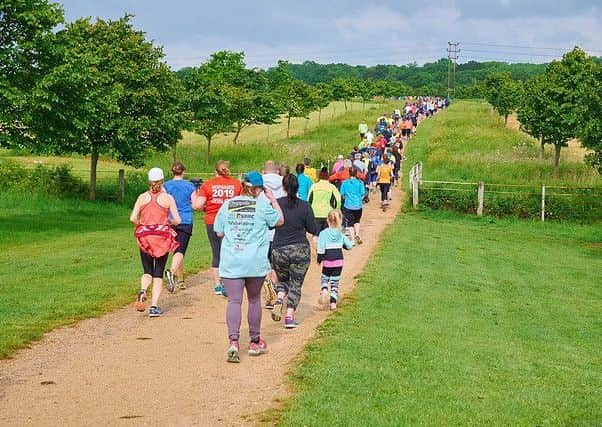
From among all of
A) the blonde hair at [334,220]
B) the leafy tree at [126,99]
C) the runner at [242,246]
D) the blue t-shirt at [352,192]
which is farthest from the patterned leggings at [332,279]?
the leafy tree at [126,99]

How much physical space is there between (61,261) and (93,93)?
10.8m

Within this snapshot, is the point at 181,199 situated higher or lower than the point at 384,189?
higher

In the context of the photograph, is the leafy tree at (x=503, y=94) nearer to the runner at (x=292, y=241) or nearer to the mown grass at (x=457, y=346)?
the mown grass at (x=457, y=346)

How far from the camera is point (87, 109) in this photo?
28.3 metres

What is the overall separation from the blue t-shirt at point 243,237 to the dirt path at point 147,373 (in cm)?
98

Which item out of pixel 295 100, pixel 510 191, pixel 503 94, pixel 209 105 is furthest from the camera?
pixel 295 100

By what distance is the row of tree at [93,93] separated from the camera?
26.5m

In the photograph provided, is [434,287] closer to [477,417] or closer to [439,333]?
[439,333]

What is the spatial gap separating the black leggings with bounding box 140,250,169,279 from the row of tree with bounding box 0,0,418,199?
48.0ft

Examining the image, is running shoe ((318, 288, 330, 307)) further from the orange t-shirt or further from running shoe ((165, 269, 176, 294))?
running shoe ((165, 269, 176, 294))

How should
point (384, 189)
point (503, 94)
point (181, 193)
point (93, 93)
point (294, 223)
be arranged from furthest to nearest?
1. point (503, 94)
2. point (384, 189)
3. point (93, 93)
4. point (181, 193)
5. point (294, 223)

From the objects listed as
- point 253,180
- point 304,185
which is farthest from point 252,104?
point 253,180

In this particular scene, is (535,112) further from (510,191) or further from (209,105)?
(209,105)

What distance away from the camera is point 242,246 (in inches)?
380
